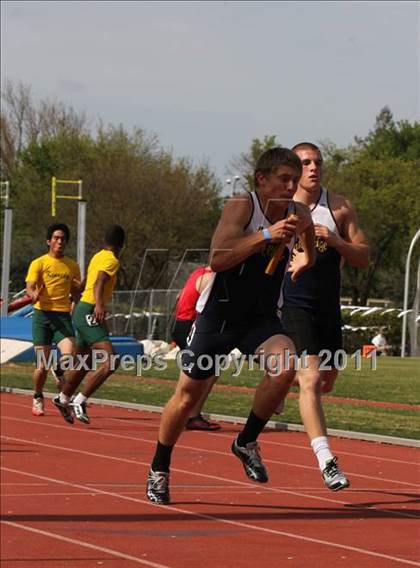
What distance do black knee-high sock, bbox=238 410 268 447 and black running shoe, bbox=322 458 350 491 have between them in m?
0.42

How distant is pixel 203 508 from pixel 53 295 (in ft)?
21.8

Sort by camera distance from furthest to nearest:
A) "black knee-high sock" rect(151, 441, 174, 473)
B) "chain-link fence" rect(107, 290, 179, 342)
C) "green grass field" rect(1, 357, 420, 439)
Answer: "chain-link fence" rect(107, 290, 179, 342)
"green grass field" rect(1, 357, 420, 439)
"black knee-high sock" rect(151, 441, 174, 473)

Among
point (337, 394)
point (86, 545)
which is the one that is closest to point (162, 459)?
point (86, 545)

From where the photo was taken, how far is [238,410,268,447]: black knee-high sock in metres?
5.64

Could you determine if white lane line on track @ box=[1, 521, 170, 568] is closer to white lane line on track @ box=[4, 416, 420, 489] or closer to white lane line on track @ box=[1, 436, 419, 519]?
white lane line on track @ box=[1, 436, 419, 519]

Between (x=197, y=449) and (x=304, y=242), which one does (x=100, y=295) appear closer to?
(x=197, y=449)

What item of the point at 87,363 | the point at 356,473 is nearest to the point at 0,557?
the point at 356,473

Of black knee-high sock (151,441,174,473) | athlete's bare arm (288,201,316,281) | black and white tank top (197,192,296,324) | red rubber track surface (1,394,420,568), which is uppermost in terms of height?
athlete's bare arm (288,201,316,281)

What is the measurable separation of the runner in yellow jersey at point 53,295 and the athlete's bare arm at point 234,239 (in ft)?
31.7

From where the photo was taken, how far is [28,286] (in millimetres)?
14016

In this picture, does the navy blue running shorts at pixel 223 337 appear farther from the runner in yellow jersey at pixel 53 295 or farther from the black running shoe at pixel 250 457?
→ the runner in yellow jersey at pixel 53 295

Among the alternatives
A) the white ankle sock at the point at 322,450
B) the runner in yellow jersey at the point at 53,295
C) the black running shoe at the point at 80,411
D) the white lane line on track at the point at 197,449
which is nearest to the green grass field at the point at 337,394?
the white lane line on track at the point at 197,449

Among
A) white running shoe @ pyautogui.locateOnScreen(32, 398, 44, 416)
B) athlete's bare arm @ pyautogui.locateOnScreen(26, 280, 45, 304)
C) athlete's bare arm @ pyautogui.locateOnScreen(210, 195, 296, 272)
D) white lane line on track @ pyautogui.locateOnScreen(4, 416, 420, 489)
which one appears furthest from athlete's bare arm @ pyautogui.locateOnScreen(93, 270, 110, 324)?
athlete's bare arm @ pyautogui.locateOnScreen(210, 195, 296, 272)

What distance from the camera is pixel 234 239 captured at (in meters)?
4.14
